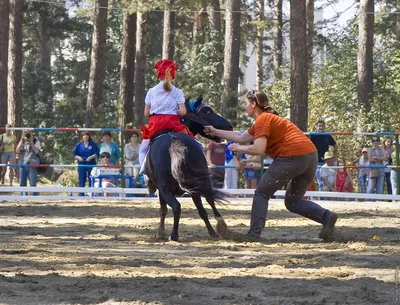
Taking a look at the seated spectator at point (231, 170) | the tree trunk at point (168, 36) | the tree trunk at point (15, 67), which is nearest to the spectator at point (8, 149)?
the seated spectator at point (231, 170)

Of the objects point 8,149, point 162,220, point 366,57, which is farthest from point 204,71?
point 162,220

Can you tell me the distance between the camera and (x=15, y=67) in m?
34.0

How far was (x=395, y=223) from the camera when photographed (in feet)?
50.0

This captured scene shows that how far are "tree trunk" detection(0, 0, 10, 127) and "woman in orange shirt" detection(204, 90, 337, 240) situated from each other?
2104 centimetres

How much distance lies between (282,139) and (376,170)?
9204 mm

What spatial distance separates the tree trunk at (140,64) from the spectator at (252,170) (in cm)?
1643

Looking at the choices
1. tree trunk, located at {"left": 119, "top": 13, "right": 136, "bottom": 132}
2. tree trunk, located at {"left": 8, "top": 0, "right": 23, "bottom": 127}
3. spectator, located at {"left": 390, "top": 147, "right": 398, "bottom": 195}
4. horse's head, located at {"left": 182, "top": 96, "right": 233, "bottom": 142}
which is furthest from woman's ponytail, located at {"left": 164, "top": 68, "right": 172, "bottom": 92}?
tree trunk, located at {"left": 119, "top": 13, "right": 136, "bottom": 132}

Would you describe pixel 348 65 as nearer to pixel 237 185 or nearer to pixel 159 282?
pixel 237 185

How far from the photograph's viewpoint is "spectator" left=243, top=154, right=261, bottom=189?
2095cm

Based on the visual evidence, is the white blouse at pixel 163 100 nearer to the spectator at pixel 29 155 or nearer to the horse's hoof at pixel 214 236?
the horse's hoof at pixel 214 236

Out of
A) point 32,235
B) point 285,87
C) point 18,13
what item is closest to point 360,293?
point 32,235

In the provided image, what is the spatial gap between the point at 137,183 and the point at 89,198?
1.00 meters

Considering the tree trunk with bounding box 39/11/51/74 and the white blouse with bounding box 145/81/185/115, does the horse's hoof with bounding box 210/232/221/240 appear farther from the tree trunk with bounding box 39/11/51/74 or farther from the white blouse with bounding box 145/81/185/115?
the tree trunk with bounding box 39/11/51/74

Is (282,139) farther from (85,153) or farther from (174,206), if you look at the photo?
(85,153)
